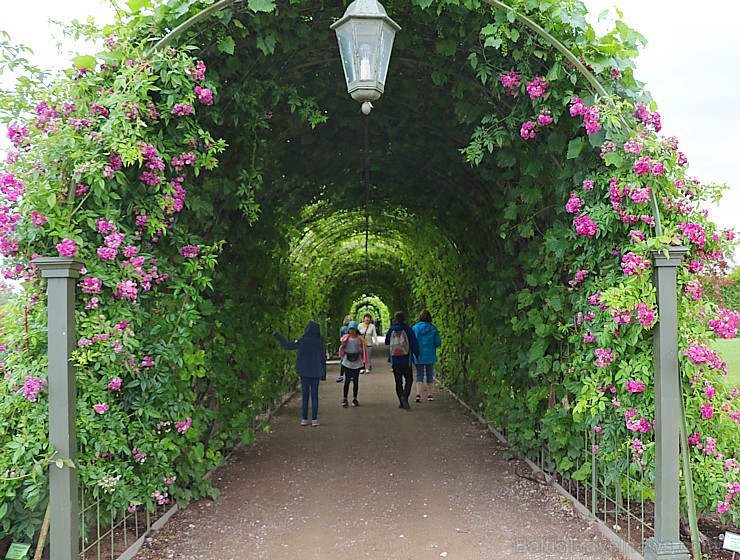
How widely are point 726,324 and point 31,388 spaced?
3645mm

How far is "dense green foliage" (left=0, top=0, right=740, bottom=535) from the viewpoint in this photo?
327 cm

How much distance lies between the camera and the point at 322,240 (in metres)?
14.4

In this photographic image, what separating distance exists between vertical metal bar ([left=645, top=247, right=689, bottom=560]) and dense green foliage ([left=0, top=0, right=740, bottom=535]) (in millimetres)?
80

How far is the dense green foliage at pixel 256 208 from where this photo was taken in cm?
327

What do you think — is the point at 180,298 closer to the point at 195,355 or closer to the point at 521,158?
the point at 195,355

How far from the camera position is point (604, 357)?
3.52m

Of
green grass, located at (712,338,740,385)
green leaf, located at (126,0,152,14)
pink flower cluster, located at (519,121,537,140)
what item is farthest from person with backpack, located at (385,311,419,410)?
green leaf, located at (126,0,152,14)

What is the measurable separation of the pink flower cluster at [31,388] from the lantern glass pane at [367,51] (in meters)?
2.29

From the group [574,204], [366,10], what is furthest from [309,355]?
[366,10]

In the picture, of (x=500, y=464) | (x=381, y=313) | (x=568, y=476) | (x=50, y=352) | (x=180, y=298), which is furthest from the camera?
(x=381, y=313)

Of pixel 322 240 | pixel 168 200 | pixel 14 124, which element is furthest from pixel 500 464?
pixel 322 240

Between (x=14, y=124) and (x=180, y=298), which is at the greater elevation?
(x=14, y=124)

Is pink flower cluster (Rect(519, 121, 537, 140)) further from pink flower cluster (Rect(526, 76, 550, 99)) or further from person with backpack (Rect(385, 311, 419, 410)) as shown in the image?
person with backpack (Rect(385, 311, 419, 410))

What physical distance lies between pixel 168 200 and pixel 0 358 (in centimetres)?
123
